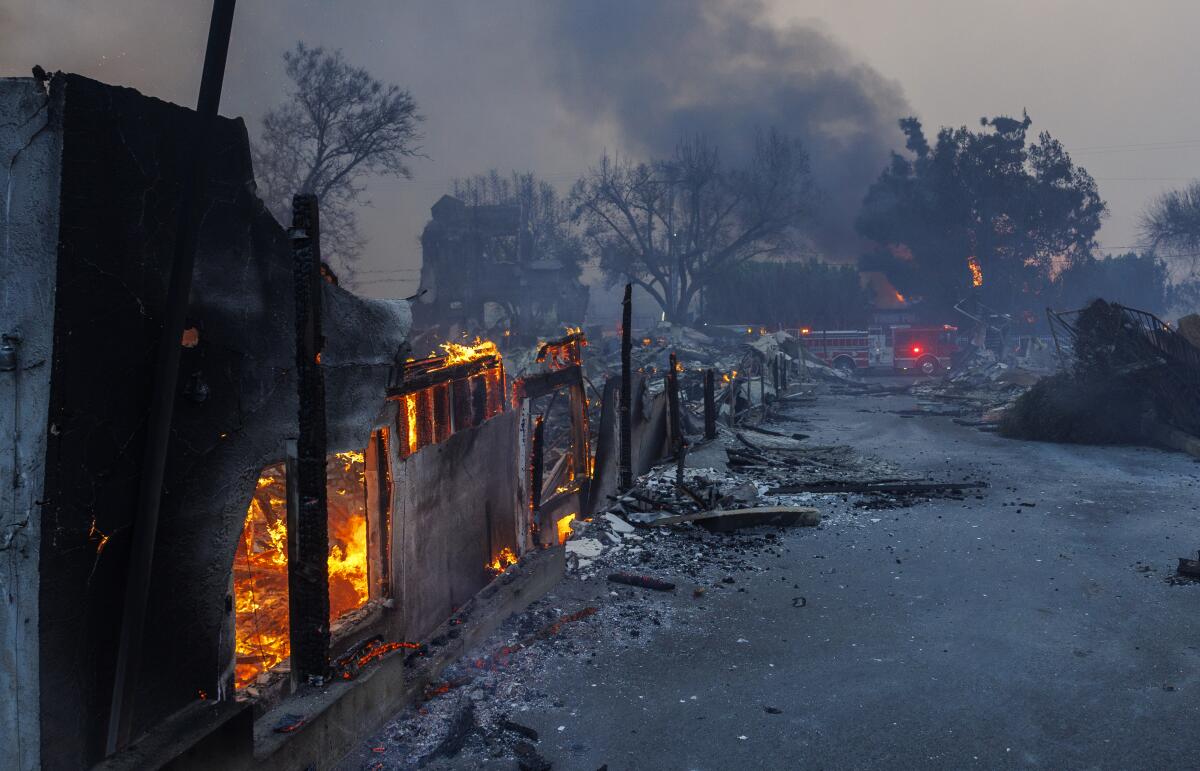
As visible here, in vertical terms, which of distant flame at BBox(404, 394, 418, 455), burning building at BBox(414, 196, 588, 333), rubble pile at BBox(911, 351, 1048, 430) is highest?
burning building at BBox(414, 196, 588, 333)

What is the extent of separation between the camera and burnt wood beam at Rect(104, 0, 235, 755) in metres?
3.31

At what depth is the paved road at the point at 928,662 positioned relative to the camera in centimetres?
479

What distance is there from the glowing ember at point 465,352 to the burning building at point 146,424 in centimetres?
121

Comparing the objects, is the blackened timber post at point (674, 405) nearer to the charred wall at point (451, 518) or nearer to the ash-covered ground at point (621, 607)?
the ash-covered ground at point (621, 607)

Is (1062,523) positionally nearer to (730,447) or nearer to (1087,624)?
(1087,624)

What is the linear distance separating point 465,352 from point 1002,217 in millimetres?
50491

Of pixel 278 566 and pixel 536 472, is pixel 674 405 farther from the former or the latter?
pixel 278 566

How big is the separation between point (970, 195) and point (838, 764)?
51.3 metres

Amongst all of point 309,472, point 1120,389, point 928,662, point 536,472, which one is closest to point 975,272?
point 1120,389

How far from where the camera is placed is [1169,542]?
29.6 ft

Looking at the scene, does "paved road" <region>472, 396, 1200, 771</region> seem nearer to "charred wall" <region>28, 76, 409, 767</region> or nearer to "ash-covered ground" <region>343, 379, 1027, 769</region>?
"ash-covered ground" <region>343, 379, 1027, 769</region>

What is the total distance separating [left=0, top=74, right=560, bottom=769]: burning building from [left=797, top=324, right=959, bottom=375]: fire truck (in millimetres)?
34736

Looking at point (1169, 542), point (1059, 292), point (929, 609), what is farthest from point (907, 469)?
point (1059, 292)

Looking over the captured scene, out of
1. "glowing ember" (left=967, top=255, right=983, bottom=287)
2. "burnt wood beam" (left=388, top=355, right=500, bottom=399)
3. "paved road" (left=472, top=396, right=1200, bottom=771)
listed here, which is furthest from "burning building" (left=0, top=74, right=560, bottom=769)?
"glowing ember" (left=967, top=255, right=983, bottom=287)
